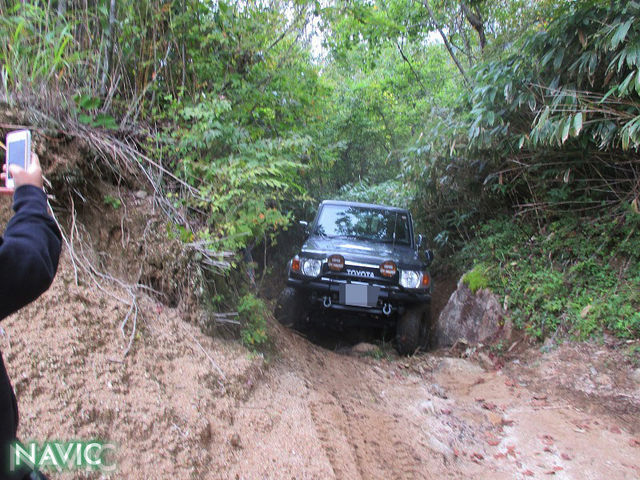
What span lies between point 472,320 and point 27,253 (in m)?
5.59

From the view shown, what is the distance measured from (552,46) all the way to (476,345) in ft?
10.7

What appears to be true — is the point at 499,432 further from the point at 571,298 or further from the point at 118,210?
the point at 118,210

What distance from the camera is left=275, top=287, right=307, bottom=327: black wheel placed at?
527cm

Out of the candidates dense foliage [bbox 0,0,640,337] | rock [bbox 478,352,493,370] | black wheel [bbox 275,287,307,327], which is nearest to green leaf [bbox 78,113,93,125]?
dense foliage [bbox 0,0,640,337]

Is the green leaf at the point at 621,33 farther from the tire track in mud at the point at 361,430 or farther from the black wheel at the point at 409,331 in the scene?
the tire track in mud at the point at 361,430

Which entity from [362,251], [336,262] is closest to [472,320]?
[362,251]

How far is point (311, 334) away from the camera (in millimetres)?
6039

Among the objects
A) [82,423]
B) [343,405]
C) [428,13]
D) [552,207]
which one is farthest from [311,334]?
[428,13]

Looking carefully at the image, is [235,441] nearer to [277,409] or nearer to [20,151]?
[277,409]

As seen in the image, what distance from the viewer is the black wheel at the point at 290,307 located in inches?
207

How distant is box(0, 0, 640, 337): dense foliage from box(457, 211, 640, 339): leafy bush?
0.02 m

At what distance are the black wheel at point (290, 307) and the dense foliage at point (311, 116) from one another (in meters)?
0.67

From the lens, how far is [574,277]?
5.10 m

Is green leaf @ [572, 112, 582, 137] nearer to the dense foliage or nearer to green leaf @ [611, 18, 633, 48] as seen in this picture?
the dense foliage
